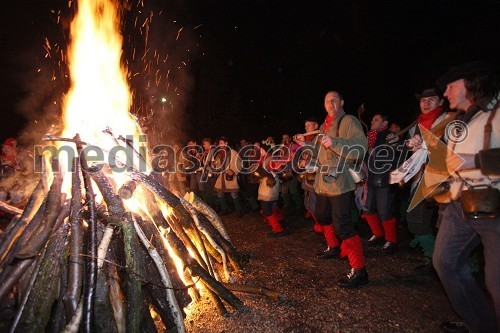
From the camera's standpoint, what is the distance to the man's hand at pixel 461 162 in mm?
2439

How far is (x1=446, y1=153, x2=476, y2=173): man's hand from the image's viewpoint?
2.44 metres

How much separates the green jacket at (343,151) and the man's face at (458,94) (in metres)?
1.17

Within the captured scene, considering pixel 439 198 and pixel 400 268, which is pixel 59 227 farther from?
pixel 400 268

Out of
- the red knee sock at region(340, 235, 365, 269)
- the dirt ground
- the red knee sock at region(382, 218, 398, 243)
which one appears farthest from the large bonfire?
the red knee sock at region(382, 218, 398, 243)

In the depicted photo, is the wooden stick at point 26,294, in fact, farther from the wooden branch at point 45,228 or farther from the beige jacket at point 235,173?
the beige jacket at point 235,173

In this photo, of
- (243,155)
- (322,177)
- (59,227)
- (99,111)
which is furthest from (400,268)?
(243,155)

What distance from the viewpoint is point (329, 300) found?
11.8 feet

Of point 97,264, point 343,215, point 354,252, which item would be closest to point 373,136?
point 343,215

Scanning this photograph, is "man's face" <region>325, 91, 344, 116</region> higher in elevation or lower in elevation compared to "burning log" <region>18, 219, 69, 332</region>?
higher

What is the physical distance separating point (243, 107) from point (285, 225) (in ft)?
58.5

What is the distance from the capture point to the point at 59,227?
3336 millimetres

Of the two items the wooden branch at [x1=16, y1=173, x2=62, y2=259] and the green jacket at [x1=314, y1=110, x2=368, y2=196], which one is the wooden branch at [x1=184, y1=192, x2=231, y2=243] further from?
the wooden branch at [x1=16, y1=173, x2=62, y2=259]
